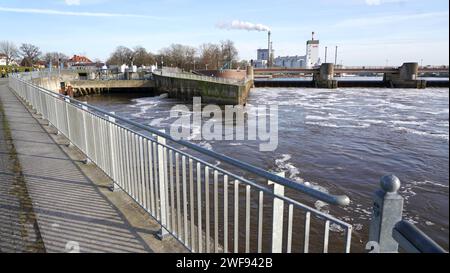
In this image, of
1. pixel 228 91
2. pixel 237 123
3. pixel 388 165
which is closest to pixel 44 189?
pixel 388 165

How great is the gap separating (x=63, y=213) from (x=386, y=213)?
3729 mm

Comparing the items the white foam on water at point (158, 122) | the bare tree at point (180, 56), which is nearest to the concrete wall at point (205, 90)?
the white foam on water at point (158, 122)

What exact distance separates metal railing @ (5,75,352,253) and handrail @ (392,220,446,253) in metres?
0.27

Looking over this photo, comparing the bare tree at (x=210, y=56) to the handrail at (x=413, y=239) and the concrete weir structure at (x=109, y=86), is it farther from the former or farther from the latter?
the handrail at (x=413, y=239)

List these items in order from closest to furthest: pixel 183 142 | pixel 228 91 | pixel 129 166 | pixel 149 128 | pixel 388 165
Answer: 1. pixel 183 142
2. pixel 149 128
3. pixel 129 166
4. pixel 388 165
5. pixel 228 91

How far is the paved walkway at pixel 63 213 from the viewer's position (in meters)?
3.44

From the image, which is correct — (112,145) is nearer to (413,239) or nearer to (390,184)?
(390,184)

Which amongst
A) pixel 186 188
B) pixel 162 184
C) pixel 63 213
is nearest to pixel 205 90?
pixel 186 188

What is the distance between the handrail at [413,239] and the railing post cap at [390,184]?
16 cm

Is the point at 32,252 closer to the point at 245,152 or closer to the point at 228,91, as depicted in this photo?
the point at 245,152

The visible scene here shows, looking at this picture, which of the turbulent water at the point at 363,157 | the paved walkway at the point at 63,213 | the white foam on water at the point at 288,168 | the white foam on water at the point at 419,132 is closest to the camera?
the paved walkway at the point at 63,213

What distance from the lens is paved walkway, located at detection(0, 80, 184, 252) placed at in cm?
344
